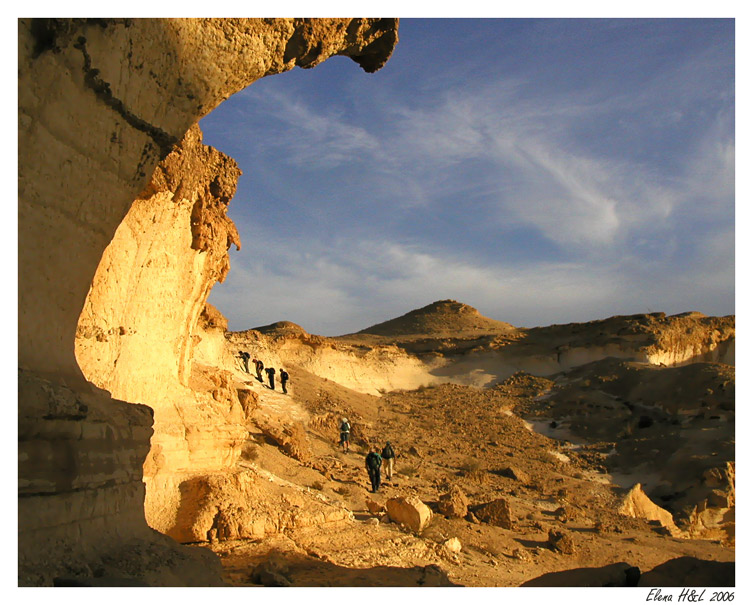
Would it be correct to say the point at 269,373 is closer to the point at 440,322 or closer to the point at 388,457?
the point at 388,457

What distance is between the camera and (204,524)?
6727 mm

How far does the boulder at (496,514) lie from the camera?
404 inches

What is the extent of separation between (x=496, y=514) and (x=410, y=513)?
2.23 meters

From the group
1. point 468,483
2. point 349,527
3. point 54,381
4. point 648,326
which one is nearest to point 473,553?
point 349,527

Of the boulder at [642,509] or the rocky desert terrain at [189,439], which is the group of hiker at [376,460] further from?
the boulder at [642,509]

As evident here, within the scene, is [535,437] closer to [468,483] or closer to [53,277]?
[468,483]

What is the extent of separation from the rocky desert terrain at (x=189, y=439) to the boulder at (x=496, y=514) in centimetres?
2

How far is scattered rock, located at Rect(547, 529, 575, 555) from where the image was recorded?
30.9 feet

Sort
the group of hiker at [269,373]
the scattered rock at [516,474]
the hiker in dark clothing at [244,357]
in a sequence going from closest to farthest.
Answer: the scattered rock at [516,474], the group of hiker at [269,373], the hiker in dark clothing at [244,357]

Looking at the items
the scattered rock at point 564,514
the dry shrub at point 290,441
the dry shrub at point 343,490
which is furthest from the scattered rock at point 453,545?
Answer: the scattered rock at point 564,514

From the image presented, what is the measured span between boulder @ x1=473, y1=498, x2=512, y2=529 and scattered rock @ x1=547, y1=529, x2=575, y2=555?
2.70ft

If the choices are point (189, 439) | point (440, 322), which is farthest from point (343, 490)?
point (440, 322)

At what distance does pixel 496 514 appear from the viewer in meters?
10.4

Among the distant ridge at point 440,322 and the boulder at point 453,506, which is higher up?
the distant ridge at point 440,322
